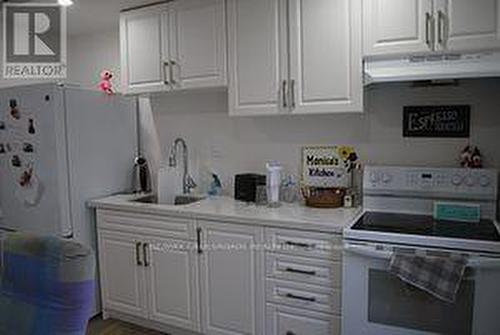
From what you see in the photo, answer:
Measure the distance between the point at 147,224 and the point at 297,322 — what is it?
1.13 metres

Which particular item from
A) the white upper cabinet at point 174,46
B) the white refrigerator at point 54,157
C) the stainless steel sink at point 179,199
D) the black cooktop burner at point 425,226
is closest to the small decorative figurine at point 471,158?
the black cooktop burner at point 425,226

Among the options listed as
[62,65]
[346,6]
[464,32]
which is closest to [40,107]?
[62,65]

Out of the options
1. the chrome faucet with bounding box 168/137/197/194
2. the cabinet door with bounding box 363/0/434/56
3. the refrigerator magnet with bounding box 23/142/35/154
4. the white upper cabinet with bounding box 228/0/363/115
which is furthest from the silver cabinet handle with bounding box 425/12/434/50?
the refrigerator magnet with bounding box 23/142/35/154

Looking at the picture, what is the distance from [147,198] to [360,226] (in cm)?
168

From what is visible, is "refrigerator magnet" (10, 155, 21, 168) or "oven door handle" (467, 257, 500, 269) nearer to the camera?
"oven door handle" (467, 257, 500, 269)

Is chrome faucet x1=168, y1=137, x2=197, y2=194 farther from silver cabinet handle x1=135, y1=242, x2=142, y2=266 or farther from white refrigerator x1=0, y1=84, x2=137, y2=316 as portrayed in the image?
silver cabinet handle x1=135, y1=242, x2=142, y2=266

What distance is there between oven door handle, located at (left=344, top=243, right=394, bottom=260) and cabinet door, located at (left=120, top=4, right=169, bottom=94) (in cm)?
165

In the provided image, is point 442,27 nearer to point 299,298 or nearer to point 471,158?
point 471,158

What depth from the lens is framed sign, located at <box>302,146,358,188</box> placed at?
2.55m

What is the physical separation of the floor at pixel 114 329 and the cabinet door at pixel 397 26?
226 centimetres

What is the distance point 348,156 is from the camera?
100.0 inches

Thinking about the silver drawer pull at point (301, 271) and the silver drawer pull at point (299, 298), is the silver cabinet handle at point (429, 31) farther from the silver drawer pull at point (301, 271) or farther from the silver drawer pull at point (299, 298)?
the silver drawer pull at point (299, 298)

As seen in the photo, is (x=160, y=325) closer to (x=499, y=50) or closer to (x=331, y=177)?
(x=331, y=177)

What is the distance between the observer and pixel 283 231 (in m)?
2.15
